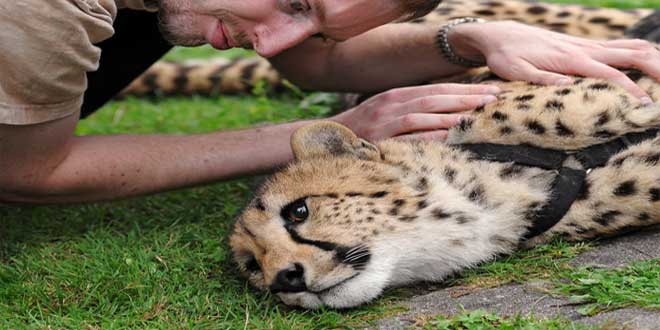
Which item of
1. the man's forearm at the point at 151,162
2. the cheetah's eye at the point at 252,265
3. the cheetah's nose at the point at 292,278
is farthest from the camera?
the man's forearm at the point at 151,162

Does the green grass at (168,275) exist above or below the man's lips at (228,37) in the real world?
below

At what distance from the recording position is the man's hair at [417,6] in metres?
3.57

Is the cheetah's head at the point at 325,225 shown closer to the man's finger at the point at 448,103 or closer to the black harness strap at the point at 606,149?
the man's finger at the point at 448,103

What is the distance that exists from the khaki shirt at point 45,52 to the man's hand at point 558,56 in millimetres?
1458

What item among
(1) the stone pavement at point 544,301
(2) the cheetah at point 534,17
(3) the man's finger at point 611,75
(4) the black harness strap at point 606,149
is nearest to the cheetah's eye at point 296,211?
(1) the stone pavement at point 544,301

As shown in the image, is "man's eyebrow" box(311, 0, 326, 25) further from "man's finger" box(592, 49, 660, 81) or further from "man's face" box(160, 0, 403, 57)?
"man's finger" box(592, 49, 660, 81)

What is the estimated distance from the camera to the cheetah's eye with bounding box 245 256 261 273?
10.4 ft

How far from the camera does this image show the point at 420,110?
356 centimetres

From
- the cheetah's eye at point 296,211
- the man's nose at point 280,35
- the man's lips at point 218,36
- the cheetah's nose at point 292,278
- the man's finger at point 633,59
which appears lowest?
the cheetah's nose at point 292,278

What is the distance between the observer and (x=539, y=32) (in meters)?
3.77

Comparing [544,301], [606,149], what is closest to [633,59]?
[606,149]

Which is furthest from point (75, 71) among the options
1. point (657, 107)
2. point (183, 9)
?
point (657, 107)

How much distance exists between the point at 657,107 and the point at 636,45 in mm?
370

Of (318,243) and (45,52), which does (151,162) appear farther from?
(318,243)
